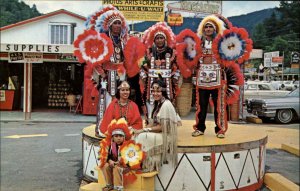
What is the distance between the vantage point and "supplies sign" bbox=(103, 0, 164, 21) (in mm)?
23500

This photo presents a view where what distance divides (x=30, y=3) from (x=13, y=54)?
12.9 meters

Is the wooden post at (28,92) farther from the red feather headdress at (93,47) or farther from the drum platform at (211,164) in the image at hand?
the red feather headdress at (93,47)

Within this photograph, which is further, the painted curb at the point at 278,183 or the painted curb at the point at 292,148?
the painted curb at the point at 292,148

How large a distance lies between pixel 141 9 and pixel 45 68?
21.9 feet

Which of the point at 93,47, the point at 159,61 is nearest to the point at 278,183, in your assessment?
the point at 159,61

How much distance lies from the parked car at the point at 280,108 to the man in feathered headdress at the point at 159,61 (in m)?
9.71

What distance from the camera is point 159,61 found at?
6.20 metres

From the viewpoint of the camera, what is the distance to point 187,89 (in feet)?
57.5

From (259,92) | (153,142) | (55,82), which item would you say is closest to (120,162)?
(153,142)

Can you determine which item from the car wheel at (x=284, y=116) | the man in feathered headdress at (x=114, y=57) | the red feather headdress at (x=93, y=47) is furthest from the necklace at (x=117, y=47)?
the car wheel at (x=284, y=116)

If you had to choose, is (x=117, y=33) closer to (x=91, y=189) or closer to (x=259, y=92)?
(x=91, y=189)

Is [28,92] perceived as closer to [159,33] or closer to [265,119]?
[265,119]

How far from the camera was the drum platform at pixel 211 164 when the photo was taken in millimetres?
5355

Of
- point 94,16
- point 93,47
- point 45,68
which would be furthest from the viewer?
point 45,68
